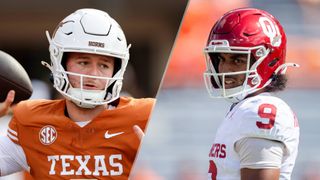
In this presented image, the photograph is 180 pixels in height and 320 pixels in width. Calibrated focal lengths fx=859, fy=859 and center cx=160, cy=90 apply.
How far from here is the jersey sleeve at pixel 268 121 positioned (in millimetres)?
2348

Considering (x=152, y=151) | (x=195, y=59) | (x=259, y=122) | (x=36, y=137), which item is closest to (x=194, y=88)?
(x=195, y=59)

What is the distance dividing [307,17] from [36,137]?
3630 mm

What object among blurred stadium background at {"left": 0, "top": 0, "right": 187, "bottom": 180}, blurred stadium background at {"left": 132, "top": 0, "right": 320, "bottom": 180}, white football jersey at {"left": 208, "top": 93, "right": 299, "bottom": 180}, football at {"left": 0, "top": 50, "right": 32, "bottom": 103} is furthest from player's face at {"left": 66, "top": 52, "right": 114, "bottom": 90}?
blurred stadium background at {"left": 0, "top": 0, "right": 187, "bottom": 180}

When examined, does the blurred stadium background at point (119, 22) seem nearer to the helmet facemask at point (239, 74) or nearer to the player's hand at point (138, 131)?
the player's hand at point (138, 131)

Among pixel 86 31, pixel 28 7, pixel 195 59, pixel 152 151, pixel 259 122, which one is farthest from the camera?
pixel 28 7

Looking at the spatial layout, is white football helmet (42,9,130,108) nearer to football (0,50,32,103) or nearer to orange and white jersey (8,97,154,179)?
orange and white jersey (8,97,154,179)

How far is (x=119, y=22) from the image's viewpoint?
6.84m

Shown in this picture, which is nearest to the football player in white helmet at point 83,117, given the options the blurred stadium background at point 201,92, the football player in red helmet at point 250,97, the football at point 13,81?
the football at point 13,81

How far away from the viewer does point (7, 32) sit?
264 inches

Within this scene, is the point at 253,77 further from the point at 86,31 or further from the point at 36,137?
the point at 36,137

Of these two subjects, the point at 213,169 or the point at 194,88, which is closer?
the point at 213,169

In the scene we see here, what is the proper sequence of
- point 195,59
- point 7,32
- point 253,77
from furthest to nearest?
point 7,32 → point 195,59 → point 253,77

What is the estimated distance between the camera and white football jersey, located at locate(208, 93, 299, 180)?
2357 mm

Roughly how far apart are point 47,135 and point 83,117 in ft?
0.44
